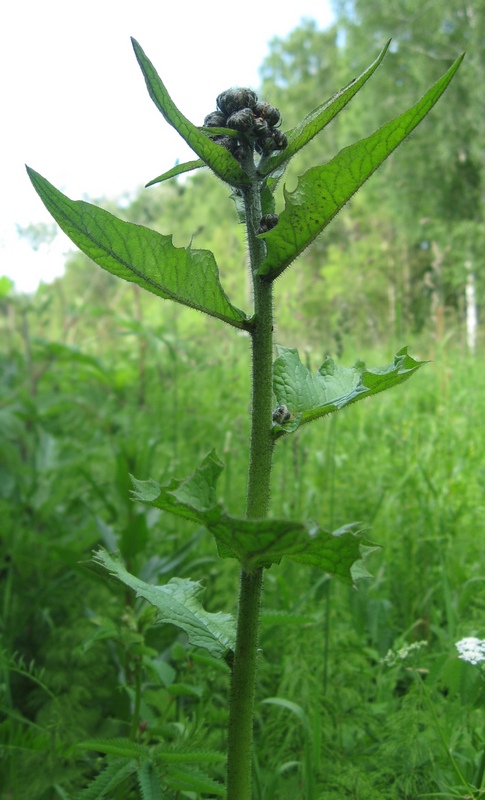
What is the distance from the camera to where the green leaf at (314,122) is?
79 cm

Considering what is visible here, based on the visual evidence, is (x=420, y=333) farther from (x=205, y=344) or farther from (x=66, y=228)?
(x=66, y=228)

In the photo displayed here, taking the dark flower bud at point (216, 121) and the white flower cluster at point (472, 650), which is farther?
the white flower cluster at point (472, 650)

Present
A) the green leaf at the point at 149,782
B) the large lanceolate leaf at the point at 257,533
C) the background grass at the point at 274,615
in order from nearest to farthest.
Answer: the large lanceolate leaf at the point at 257,533 < the green leaf at the point at 149,782 < the background grass at the point at 274,615

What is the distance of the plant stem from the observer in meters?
0.84

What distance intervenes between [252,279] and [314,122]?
0.73ft

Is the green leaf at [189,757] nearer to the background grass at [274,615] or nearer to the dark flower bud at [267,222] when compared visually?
the background grass at [274,615]

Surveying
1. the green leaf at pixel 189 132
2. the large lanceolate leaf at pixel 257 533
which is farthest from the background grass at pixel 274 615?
the green leaf at pixel 189 132

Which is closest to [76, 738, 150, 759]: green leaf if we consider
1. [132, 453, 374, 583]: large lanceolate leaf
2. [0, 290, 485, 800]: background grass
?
[0, 290, 485, 800]: background grass

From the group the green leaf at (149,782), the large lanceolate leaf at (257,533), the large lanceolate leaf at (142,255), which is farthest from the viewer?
the green leaf at (149,782)

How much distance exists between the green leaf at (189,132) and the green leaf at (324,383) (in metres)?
0.28

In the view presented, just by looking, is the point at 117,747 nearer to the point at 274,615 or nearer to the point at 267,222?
the point at 274,615

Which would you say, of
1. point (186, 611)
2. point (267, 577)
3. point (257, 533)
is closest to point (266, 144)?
point (257, 533)

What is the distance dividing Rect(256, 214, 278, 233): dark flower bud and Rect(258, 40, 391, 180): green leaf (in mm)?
77

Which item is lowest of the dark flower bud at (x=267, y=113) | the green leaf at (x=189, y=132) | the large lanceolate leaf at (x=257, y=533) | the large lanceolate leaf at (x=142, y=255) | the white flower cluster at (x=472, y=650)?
the white flower cluster at (x=472, y=650)
